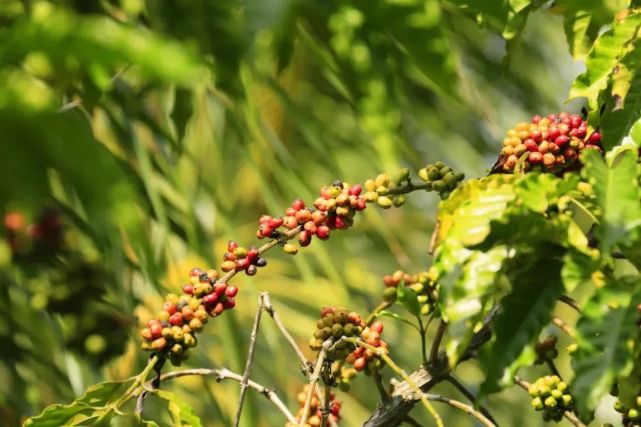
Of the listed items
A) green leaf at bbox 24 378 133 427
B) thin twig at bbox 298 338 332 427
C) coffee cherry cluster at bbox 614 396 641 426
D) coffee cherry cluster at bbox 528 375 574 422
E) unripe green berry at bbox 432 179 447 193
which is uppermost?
green leaf at bbox 24 378 133 427

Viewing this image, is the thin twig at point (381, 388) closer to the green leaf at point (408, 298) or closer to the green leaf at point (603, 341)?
the green leaf at point (408, 298)

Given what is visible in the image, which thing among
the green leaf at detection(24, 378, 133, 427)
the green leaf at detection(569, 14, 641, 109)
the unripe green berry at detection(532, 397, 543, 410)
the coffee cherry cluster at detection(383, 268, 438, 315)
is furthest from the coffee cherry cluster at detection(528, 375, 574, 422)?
the green leaf at detection(24, 378, 133, 427)

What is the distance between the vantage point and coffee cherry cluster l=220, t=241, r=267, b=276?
0.85m

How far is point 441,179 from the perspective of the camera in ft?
2.76

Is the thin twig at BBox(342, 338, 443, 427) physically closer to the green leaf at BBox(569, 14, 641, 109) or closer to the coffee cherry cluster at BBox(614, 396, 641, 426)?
the coffee cherry cluster at BBox(614, 396, 641, 426)

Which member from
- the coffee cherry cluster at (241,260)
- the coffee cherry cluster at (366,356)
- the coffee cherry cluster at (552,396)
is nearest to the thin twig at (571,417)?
the coffee cherry cluster at (552,396)

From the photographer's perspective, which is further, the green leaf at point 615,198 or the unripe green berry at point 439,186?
the unripe green berry at point 439,186

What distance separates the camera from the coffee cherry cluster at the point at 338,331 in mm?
844

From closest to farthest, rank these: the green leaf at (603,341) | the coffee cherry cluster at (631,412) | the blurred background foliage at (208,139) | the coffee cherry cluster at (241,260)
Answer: the blurred background foliage at (208,139), the green leaf at (603,341), the coffee cherry cluster at (631,412), the coffee cherry cluster at (241,260)

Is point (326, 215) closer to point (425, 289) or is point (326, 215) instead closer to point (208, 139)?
point (425, 289)

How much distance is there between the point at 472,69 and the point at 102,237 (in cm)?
136

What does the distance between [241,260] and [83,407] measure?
174 mm

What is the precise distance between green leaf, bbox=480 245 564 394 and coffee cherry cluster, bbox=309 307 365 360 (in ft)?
0.61

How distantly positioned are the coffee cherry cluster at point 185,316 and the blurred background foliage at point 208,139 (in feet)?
0.22
